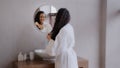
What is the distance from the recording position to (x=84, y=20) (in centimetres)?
368

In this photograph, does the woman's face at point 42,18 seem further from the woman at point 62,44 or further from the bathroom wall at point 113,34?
the bathroom wall at point 113,34

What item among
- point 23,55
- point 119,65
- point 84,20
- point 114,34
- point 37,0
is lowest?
point 119,65

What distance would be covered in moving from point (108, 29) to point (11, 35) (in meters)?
1.56

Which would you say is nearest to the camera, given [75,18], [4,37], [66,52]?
[66,52]

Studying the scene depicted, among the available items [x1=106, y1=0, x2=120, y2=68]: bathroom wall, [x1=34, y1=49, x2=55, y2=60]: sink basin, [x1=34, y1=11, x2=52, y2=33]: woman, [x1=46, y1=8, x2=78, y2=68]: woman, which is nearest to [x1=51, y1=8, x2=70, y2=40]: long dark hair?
[x1=46, y1=8, x2=78, y2=68]: woman

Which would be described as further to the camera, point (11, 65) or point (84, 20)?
point (84, 20)

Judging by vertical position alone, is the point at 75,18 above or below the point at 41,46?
above

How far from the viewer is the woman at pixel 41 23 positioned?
3.37 m

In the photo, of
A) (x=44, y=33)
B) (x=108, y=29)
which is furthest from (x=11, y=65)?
(x=108, y=29)

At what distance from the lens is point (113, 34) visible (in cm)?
376

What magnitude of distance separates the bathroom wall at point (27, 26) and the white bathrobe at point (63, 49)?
0.62 meters

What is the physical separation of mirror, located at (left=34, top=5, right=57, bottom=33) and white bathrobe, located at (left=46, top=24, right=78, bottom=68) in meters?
0.63

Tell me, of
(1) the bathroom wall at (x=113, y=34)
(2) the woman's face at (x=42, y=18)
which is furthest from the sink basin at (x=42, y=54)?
(1) the bathroom wall at (x=113, y=34)

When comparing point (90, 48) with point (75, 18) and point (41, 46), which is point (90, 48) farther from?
point (41, 46)
